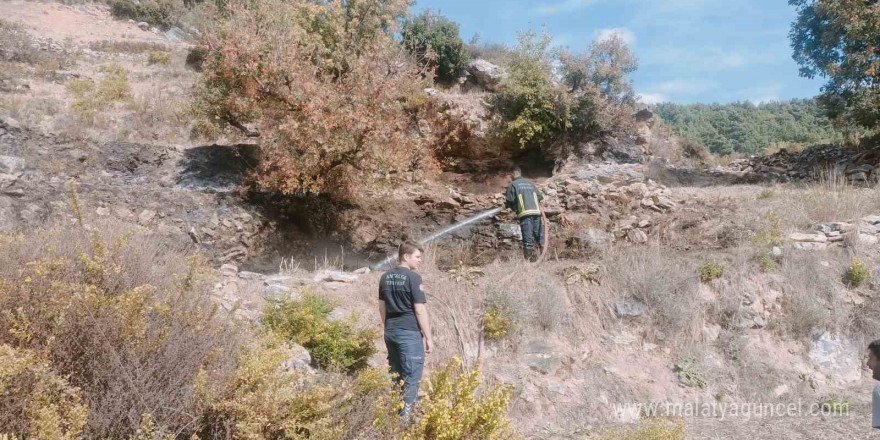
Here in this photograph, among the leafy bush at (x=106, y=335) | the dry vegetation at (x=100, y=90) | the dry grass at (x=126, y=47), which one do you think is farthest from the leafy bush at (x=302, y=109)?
the dry grass at (x=126, y=47)

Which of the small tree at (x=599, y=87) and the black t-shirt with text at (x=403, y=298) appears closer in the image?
the black t-shirt with text at (x=403, y=298)

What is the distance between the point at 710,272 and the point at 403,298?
14.5 feet

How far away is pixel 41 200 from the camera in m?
8.74

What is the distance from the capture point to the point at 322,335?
16.6ft

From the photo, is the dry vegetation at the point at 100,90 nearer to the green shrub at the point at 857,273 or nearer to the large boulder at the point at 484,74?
the large boulder at the point at 484,74

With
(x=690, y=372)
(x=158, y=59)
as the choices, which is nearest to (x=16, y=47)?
(x=158, y=59)

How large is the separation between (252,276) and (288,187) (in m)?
3.41

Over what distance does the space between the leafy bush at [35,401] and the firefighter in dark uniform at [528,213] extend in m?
5.76

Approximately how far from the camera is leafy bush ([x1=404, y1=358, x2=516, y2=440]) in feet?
10.9

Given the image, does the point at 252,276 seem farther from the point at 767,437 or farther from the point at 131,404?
the point at 767,437

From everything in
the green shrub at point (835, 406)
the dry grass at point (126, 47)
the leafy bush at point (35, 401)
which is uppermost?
the dry grass at point (126, 47)

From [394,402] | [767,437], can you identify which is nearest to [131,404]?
[394,402]

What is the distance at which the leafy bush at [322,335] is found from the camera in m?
5.04

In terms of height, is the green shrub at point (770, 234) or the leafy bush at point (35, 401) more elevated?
the green shrub at point (770, 234)
